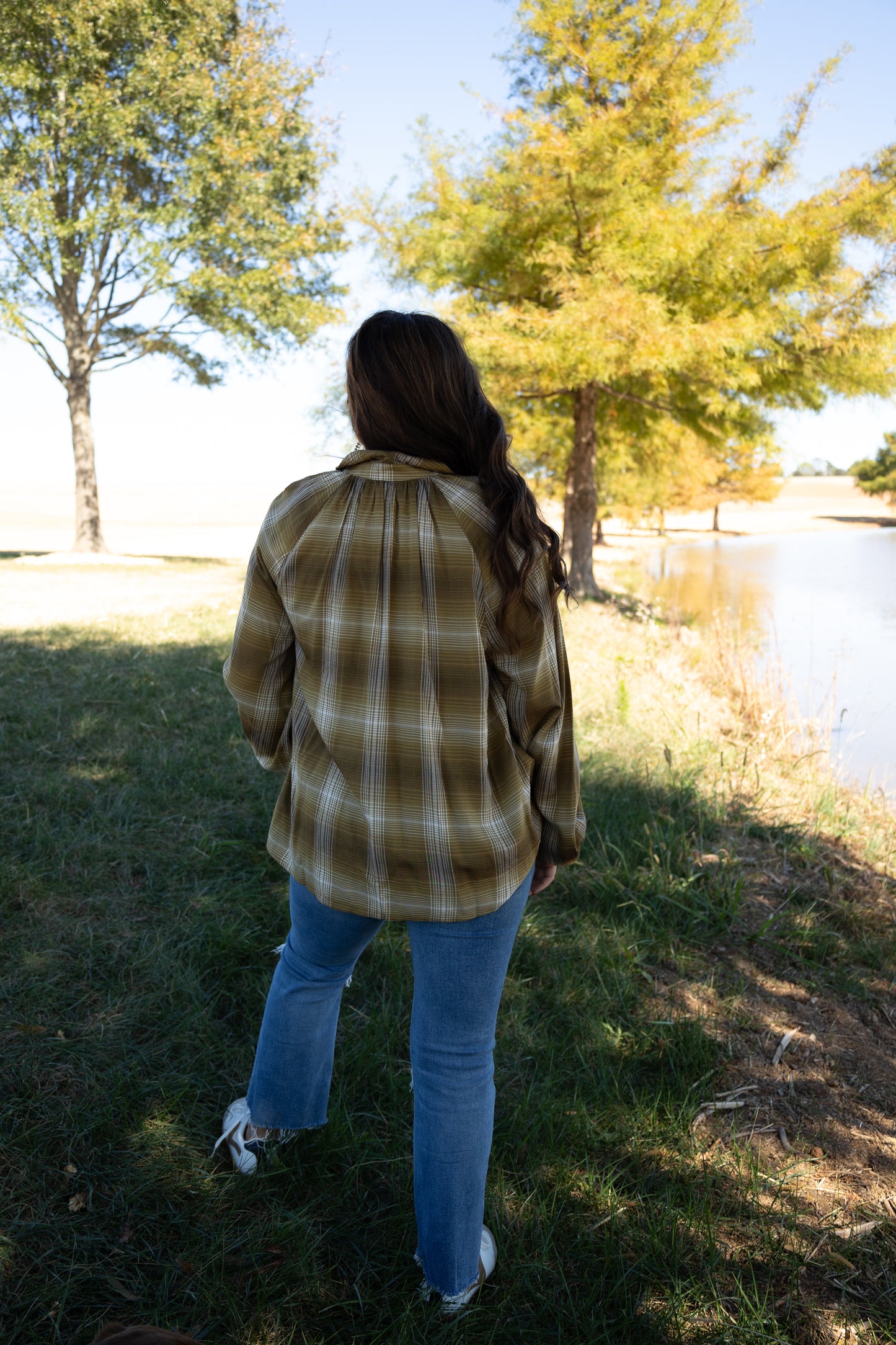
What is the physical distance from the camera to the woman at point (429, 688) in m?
1.40

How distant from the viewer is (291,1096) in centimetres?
187

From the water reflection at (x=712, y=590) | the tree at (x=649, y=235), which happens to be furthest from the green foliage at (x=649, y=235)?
the water reflection at (x=712, y=590)

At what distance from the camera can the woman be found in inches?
55.0

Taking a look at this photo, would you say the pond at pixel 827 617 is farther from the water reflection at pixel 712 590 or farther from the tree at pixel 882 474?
the tree at pixel 882 474

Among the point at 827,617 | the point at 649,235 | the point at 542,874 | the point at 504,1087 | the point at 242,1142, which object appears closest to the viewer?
the point at 542,874

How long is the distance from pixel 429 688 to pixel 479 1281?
1.23 metres

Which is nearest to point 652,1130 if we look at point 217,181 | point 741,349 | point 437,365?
point 437,365

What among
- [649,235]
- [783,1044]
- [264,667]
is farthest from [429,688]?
[649,235]

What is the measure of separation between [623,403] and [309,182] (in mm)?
7731

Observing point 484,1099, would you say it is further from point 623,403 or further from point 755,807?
point 623,403

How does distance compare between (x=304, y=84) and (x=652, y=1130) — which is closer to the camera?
(x=652, y=1130)

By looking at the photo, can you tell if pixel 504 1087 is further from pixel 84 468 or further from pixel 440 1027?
pixel 84 468

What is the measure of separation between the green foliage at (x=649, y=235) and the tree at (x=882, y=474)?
46.0 m

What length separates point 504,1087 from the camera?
2.32 meters
